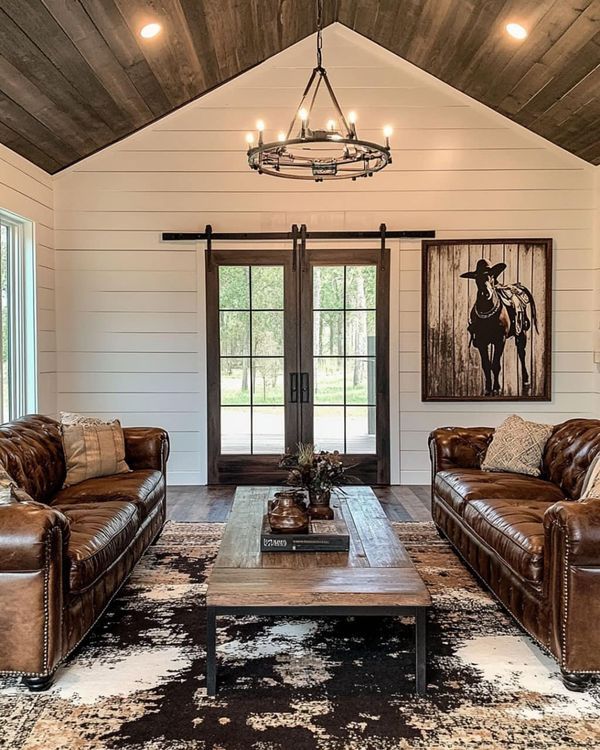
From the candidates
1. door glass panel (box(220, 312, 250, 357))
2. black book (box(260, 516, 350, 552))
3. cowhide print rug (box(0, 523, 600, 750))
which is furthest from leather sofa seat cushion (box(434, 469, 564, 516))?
door glass panel (box(220, 312, 250, 357))

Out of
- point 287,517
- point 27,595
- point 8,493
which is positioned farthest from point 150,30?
point 27,595

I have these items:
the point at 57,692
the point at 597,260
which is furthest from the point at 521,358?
the point at 57,692

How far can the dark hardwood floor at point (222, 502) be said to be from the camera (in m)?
5.66

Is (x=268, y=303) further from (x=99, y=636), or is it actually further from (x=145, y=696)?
(x=145, y=696)

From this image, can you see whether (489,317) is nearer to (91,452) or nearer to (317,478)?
(317,478)

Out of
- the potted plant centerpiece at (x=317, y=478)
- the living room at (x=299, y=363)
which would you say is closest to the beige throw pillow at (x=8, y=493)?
the living room at (x=299, y=363)

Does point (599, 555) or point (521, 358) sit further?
point (521, 358)

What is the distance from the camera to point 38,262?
6387 mm

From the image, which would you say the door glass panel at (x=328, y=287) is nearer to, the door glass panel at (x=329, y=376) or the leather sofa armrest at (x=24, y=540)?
the door glass panel at (x=329, y=376)

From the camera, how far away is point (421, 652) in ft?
9.02

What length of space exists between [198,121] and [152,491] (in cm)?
382

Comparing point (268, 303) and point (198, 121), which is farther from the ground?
point (198, 121)

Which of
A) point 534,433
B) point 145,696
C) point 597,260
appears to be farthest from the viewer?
point 597,260

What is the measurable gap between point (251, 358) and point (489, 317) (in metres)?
2.27
